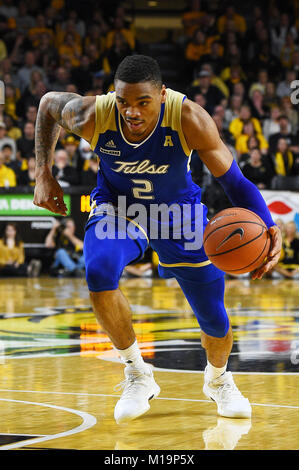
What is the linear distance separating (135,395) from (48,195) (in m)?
1.17

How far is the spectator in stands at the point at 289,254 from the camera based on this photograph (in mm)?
12117

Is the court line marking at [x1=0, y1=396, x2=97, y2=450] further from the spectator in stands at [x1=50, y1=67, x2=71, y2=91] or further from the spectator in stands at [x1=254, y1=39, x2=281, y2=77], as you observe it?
the spectator in stands at [x1=254, y1=39, x2=281, y2=77]

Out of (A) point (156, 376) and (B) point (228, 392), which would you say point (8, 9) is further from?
(B) point (228, 392)

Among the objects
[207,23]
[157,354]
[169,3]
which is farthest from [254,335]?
[169,3]

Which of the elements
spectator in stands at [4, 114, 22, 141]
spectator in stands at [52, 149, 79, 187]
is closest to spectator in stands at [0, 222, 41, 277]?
spectator in stands at [52, 149, 79, 187]

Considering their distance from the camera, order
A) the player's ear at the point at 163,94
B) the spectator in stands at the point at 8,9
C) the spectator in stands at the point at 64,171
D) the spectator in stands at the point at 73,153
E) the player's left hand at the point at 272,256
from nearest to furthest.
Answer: the player's left hand at the point at 272,256 < the player's ear at the point at 163,94 < the spectator in stands at the point at 64,171 < the spectator in stands at the point at 73,153 < the spectator in stands at the point at 8,9

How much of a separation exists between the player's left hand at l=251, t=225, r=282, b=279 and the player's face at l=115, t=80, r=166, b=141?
83cm

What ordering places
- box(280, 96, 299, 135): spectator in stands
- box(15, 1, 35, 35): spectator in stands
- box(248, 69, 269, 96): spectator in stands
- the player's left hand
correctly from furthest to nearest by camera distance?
box(15, 1, 35, 35): spectator in stands, box(248, 69, 269, 96): spectator in stands, box(280, 96, 299, 135): spectator in stands, the player's left hand

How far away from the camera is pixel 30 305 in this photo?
30.4 feet

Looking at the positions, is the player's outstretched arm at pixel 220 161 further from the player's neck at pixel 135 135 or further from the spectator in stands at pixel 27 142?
the spectator in stands at pixel 27 142

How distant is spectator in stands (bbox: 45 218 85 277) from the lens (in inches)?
492

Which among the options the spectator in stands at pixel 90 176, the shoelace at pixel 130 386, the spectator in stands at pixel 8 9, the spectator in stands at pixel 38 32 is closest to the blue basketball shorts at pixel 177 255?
the shoelace at pixel 130 386

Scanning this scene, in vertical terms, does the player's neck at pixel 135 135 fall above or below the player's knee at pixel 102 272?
above

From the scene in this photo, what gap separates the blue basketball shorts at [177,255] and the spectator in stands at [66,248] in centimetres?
799
